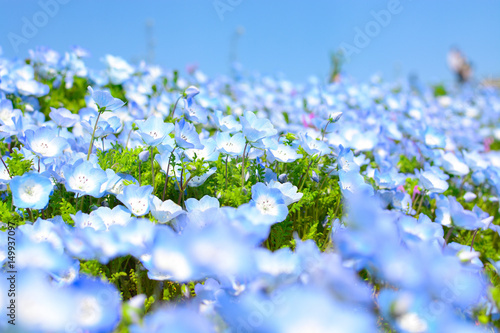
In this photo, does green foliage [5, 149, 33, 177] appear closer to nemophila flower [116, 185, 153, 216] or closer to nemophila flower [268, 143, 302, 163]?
nemophila flower [116, 185, 153, 216]

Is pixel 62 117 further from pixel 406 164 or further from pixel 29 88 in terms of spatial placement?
pixel 406 164

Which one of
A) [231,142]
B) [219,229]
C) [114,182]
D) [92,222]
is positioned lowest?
[219,229]

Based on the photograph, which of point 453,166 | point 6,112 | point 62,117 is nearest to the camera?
point 62,117

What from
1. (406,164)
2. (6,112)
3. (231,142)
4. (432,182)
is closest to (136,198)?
(231,142)

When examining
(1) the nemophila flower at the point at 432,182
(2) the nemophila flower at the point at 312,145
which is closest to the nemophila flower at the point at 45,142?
(2) the nemophila flower at the point at 312,145

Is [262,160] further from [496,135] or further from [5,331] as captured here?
[496,135]

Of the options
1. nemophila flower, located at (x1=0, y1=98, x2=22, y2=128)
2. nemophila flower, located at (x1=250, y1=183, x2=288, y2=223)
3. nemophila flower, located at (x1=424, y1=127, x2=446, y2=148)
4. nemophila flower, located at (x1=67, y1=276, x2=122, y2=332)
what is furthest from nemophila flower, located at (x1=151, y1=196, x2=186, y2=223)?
nemophila flower, located at (x1=424, y1=127, x2=446, y2=148)
